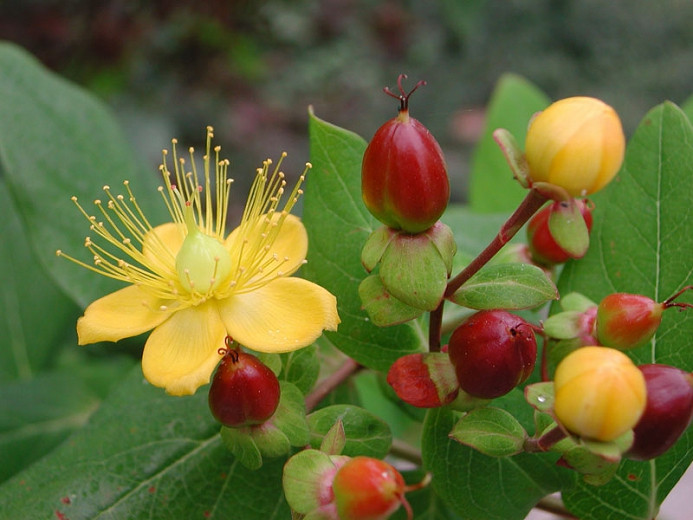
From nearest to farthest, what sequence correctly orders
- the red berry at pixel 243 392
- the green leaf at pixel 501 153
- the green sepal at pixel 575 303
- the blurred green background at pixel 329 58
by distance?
the red berry at pixel 243 392, the green sepal at pixel 575 303, the green leaf at pixel 501 153, the blurred green background at pixel 329 58

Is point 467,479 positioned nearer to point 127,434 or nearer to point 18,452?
point 127,434

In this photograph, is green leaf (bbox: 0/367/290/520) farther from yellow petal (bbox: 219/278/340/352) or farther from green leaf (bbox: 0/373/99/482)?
green leaf (bbox: 0/373/99/482)

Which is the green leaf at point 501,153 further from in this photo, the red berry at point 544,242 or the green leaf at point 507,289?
the green leaf at point 507,289

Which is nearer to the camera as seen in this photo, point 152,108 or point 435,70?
point 152,108

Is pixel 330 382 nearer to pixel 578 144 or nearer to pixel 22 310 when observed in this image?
pixel 578 144

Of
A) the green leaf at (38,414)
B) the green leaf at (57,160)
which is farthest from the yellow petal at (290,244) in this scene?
the green leaf at (38,414)

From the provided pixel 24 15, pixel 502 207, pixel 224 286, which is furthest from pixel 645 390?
pixel 24 15
